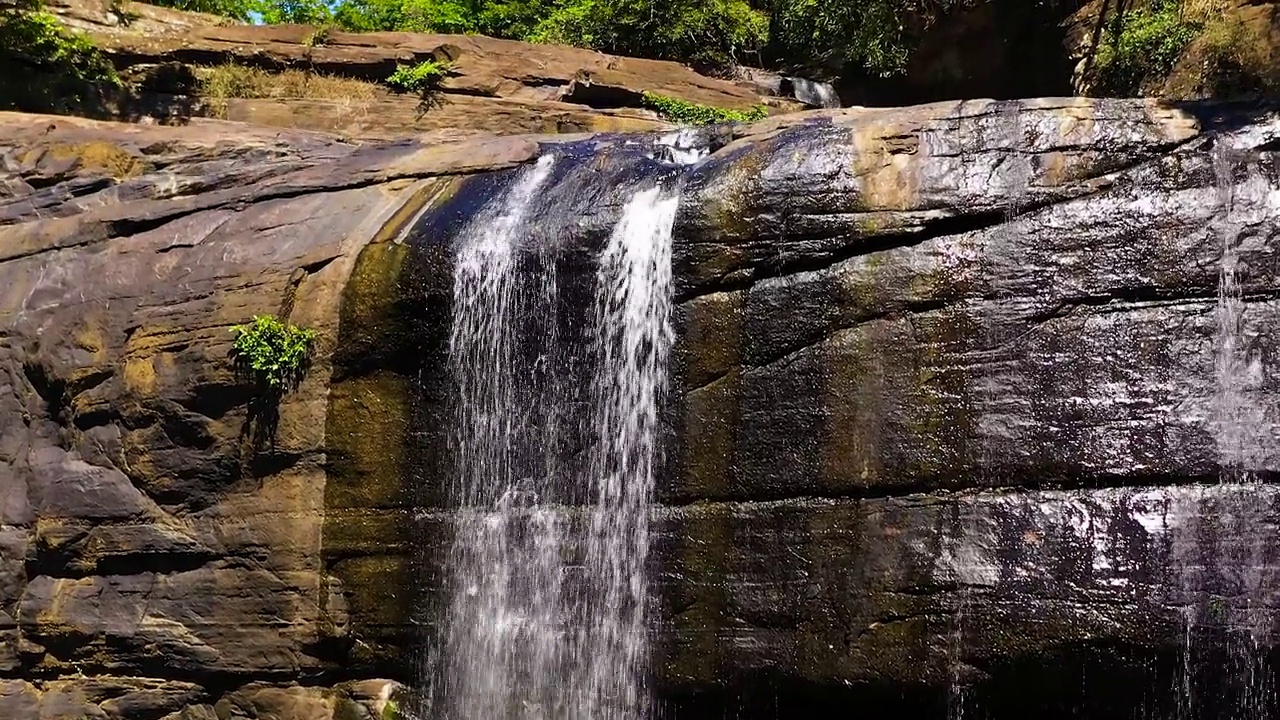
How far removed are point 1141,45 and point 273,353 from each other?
8.19 metres

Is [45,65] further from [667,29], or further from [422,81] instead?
[667,29]

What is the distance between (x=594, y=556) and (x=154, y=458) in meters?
3.28

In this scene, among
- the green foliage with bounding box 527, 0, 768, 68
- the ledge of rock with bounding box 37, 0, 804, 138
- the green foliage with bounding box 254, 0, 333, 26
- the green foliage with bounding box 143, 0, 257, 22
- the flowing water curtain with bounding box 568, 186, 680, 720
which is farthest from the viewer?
the green foliage with bounding box 254, 0, 333, 26

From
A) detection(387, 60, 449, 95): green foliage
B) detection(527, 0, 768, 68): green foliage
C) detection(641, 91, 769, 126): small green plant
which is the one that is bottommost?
detection(641, 91, 769, 126): small green plant

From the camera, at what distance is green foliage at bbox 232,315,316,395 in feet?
26.8

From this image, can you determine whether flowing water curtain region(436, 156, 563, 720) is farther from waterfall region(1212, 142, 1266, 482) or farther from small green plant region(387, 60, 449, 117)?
small green plant region(387, 60, 449, 117)

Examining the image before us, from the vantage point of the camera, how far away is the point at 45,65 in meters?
12.5

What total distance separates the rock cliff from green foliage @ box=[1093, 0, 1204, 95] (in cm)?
457

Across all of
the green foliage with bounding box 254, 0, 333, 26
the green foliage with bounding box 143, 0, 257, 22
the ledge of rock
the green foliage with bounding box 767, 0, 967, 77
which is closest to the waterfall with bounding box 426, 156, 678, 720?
the ledge of rock

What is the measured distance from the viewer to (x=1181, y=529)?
613cm

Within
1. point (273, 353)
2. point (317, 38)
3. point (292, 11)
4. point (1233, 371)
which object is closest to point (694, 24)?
point (317, 38)

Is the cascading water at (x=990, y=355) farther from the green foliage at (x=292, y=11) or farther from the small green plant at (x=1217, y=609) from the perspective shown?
the green foliage at (x=292, y=11)

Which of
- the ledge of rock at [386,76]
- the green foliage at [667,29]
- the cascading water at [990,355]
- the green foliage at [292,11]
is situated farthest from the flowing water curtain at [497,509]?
the green foliage at [292,11]

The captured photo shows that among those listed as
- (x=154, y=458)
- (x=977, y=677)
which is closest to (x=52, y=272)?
(x=154, y=458)
